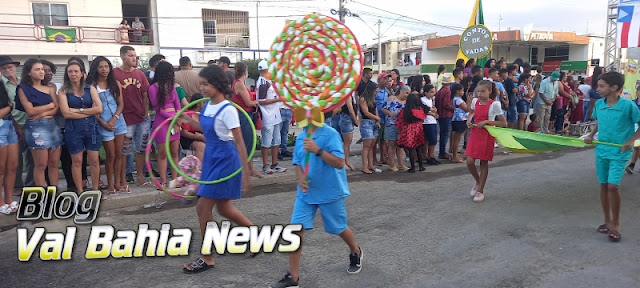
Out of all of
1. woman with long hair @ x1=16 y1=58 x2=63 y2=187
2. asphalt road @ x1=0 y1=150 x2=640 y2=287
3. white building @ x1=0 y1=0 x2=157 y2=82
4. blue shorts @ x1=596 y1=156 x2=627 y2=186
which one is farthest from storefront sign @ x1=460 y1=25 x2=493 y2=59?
white building @ x1=0 y1=0 x2=157 y2=82

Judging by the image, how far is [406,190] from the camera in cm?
708

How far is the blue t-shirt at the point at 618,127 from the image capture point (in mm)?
4762

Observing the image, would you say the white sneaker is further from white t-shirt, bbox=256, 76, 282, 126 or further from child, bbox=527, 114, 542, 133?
child, bbox=527, 114, 542, 133

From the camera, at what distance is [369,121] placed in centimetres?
818

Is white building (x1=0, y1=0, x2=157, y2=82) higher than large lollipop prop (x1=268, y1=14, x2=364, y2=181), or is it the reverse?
white building (x1=0, y1=0, x2=157, y2=82)

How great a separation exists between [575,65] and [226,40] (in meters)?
29.6

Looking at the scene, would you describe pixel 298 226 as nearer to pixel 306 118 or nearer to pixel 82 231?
pixel 306 118

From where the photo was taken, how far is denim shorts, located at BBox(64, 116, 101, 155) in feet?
19.3

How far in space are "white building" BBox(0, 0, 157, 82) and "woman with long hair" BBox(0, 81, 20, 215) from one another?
2060 centimetres

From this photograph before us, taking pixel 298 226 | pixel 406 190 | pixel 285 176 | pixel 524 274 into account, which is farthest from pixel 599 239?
pixel 285 176

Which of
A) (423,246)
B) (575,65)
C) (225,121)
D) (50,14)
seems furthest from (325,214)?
(575,65)

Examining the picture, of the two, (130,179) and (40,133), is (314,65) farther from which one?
(130,179)

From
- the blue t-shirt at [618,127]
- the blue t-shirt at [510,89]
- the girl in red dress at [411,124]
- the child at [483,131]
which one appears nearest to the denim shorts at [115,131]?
the girl in red dress at [411,124]

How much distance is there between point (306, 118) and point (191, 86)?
4481mm
